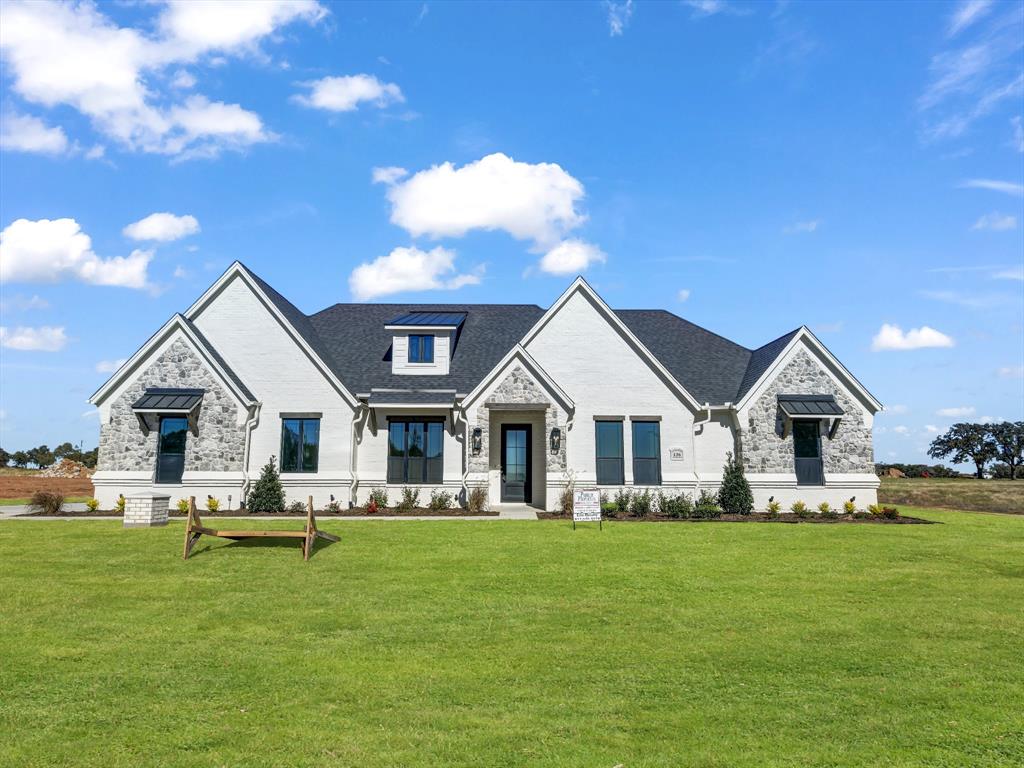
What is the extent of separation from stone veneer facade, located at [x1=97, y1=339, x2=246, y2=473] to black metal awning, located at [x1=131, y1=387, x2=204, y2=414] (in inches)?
10.8

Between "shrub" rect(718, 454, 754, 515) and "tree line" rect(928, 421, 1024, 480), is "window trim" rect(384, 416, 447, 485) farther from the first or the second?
"tree line" rect(928, 421, 1024, 480)

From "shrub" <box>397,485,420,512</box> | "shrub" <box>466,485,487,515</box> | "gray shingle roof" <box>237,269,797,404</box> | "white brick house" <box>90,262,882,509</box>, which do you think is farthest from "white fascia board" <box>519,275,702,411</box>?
"shrub" <box>397,485,420,512</box>

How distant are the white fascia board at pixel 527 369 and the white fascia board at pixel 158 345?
8.56 meters

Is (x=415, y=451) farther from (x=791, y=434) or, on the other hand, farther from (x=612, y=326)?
(x=791, y=434)

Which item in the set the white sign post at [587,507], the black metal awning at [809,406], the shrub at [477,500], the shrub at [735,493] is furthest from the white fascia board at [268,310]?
the black metal awning at [809,406]

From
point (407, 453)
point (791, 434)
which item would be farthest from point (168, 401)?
point (791, 434)

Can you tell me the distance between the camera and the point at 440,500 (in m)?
23.8

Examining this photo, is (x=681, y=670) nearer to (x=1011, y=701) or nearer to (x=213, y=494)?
(x=1011, y=701)

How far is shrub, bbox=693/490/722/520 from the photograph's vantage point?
22.6 meters

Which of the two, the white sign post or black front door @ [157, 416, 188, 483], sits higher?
black front door @ [157, 416, 188, 483]

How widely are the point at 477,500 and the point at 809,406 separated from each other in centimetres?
1374

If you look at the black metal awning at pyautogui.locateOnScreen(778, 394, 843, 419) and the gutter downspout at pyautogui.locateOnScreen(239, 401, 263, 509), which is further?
the black metal awning at pyautogui.locateOnScreen(778, 394, 843, 419)

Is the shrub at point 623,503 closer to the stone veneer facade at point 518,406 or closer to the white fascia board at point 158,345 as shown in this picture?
the stone veneer facade at point 518,406

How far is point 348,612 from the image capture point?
30.8ft
